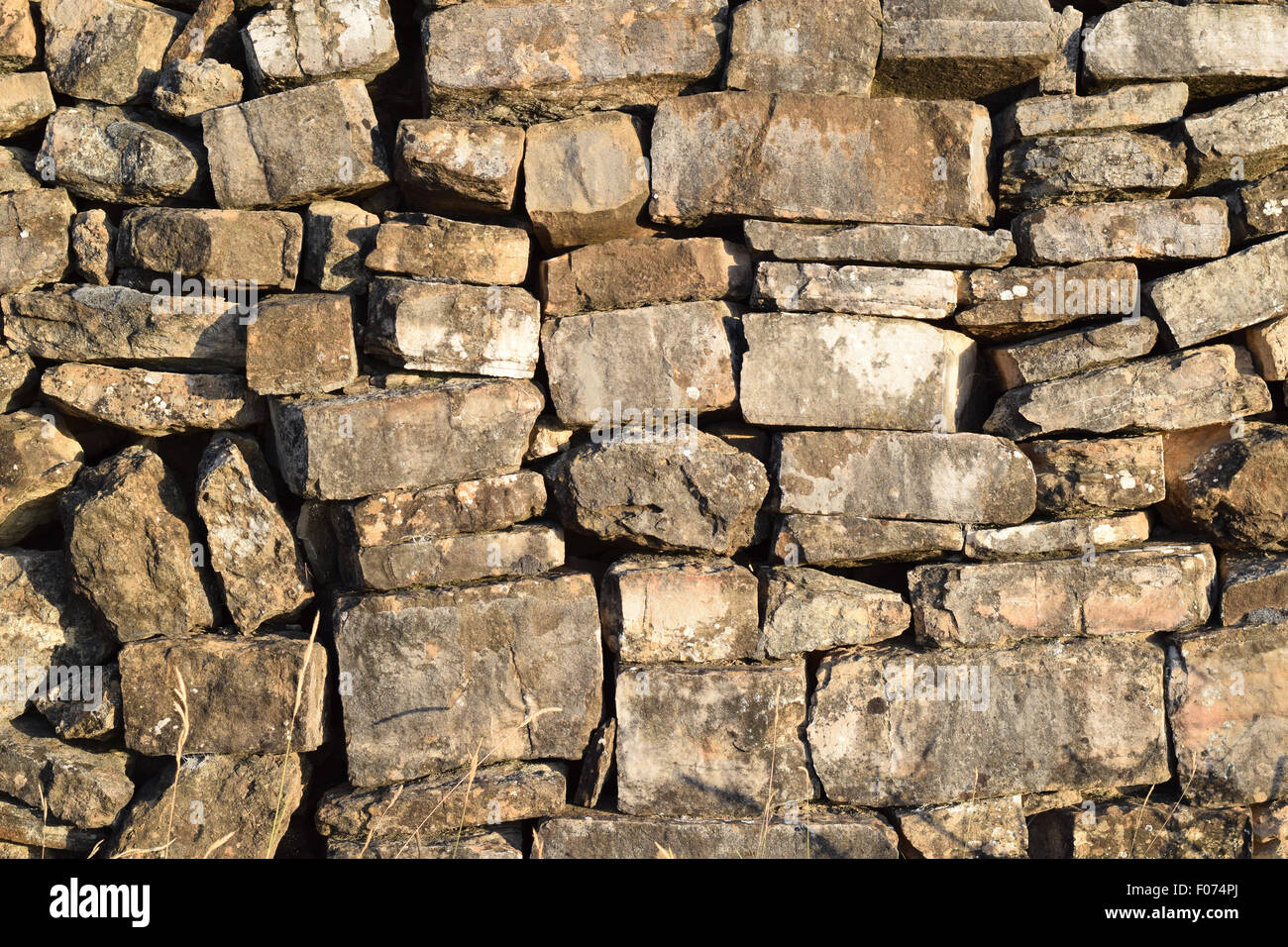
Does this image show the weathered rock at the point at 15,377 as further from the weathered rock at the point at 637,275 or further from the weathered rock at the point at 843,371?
the weathered rock at the point at 843,371

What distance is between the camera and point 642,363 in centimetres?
348

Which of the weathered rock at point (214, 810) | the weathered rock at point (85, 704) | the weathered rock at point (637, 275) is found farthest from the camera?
the weathered rock at point (637, 275)

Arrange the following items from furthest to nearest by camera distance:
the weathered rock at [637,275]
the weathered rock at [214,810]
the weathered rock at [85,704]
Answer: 1. the weathered rock at [637,275]
2. the weathered rock at [85,704]
3. the weathered rock at [214,810]

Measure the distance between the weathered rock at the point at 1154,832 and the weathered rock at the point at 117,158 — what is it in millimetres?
3765

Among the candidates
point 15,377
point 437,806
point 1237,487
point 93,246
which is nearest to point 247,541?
point 15,377

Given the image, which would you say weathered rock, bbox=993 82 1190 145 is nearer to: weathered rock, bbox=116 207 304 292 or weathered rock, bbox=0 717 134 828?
weathered rock, bbox=116 207 304 292

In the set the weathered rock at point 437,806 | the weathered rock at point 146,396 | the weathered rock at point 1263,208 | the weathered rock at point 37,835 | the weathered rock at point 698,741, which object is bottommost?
the weathered rock at point 37,835

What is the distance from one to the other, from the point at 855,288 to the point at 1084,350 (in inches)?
31.5

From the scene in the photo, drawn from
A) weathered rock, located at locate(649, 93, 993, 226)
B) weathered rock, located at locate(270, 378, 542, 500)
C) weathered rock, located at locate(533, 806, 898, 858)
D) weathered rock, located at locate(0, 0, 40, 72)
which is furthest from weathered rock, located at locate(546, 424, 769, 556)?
weathered rock, located at locate(0, 0, 40, 72)

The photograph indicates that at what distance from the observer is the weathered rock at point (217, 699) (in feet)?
10.9

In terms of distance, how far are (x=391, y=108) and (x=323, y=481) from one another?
4.74ft

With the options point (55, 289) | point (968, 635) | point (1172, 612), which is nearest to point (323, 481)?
point (55, 289)

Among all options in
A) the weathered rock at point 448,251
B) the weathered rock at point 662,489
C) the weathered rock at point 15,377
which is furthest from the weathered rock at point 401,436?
the weathered rock at point 15,377

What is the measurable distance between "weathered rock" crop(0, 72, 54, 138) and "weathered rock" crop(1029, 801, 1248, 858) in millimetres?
4328
